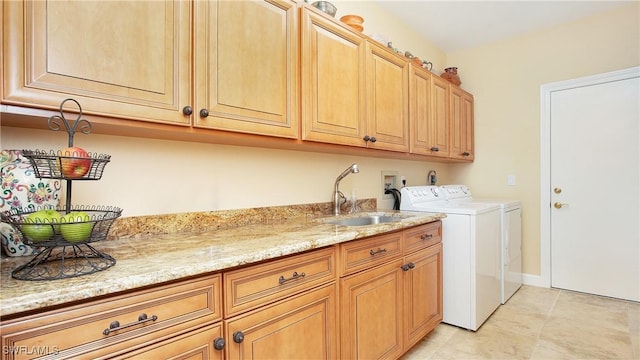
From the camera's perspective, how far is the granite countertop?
685mm

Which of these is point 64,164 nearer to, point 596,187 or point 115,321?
point 115,321

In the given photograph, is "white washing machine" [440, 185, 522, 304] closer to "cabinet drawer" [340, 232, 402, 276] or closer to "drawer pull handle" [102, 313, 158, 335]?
"cabinet drawer" [340, 232, 402, 276]

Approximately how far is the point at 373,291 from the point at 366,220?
72cm

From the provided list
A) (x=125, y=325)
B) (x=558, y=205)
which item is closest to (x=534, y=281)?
(x=558, y=205)

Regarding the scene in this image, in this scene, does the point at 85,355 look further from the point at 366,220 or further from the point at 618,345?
the point at 618,345

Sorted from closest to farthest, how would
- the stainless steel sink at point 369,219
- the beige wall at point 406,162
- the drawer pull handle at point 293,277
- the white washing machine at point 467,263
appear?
the drawer pull handle at point 293,277, the beige wall at point 406,162, the stainless steel sink at point 369,219, the white washing machine at point 467,263

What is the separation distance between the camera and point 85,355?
73 centimetres

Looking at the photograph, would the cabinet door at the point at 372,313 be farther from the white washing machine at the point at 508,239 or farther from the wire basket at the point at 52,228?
the white washing machine at the point at 508,239

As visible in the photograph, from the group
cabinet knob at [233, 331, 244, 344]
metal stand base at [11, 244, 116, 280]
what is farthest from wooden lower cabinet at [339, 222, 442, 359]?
metal stand base at [11, 244, 116, 280]

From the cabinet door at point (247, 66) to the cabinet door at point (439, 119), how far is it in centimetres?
155

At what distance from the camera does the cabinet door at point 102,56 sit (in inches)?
34.2

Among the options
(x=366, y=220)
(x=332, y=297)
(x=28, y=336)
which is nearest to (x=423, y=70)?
(x=366, y=220)

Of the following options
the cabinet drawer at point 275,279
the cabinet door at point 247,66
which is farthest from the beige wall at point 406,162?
the cabinet drawer at point 275,279

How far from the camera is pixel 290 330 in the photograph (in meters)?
1.18
